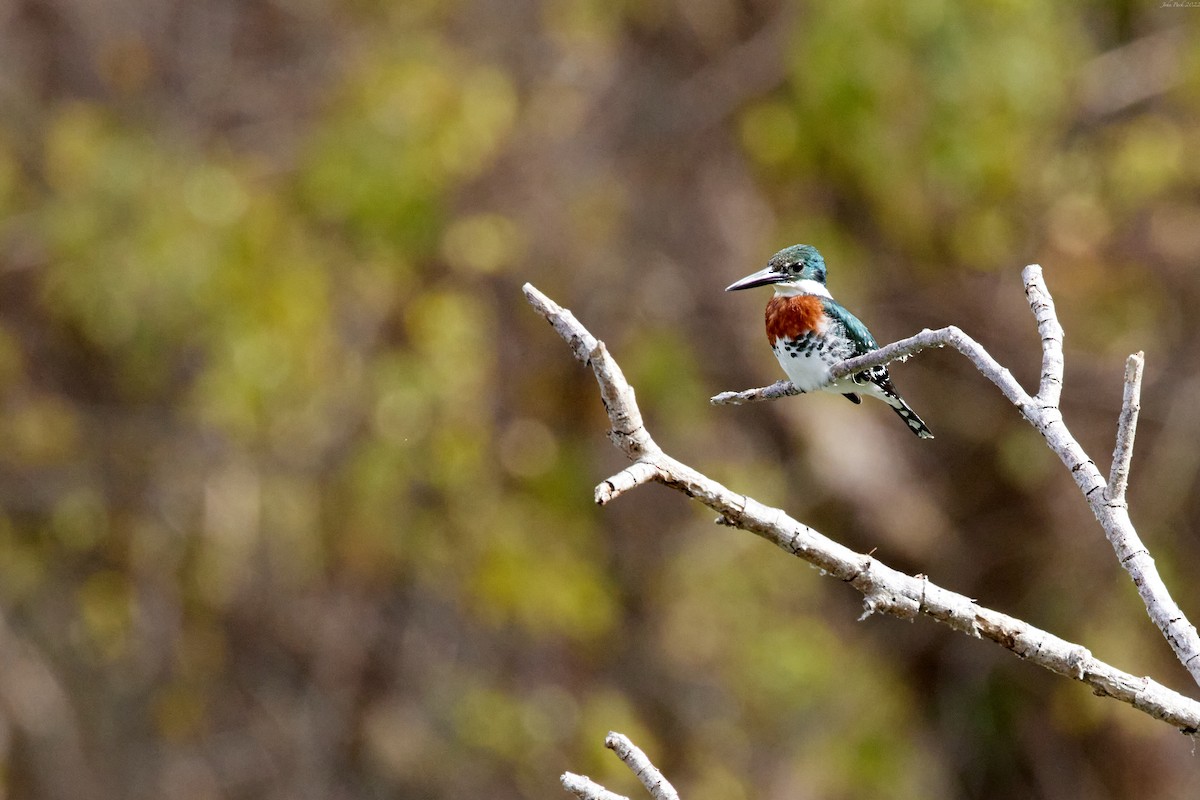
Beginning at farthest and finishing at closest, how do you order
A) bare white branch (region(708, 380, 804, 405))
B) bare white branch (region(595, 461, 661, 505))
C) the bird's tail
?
the bird's tail < bare white branch (region(708, 380, 804, 405)) < bare white branch (region(595, 461, 661, 505))

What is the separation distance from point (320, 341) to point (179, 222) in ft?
3.12

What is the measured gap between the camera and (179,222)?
720cm

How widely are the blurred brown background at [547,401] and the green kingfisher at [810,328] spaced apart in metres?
5.10

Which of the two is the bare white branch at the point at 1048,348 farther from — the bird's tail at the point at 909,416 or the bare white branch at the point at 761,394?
the bare white branch at the point at 761,394

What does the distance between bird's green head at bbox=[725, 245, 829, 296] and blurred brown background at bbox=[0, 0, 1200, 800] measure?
5.13 meters

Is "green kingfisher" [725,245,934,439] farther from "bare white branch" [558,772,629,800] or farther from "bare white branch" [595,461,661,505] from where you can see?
"bare white branch" [558,772,629,800]

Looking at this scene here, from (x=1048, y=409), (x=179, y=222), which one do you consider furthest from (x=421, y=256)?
(x=1048, y=409)

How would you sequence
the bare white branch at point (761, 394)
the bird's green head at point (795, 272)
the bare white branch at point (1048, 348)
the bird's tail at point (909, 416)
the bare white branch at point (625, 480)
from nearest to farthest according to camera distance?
the bare white branch at point (625, 480) < the bare white branch at point (761, 394) < the bare white branch at point (1048, 348) < the bird's tail at point (909, 416) < the bird's green head at point (795, 272)

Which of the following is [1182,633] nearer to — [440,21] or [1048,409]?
[1048,409]

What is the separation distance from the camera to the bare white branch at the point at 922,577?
6.35 ft

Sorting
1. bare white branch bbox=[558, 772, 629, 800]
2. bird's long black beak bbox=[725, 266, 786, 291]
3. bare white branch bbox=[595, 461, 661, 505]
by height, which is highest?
bird's long black beak bbox=[725, 266, 786, 291]

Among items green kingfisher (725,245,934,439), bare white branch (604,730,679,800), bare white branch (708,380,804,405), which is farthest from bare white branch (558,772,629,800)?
green kingfisher (725,245,934,439)

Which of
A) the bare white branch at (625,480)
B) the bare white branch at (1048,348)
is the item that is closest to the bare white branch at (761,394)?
the bare white branch at (625,480)

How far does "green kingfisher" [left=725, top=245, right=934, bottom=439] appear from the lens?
2221 millimetres
